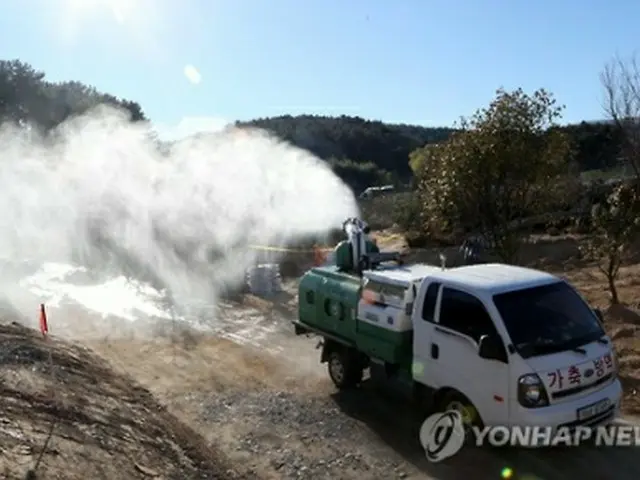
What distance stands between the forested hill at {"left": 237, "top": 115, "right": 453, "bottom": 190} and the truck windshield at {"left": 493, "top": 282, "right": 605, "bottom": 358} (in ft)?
163

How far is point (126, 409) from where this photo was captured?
8.74 m

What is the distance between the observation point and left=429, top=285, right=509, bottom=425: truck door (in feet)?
22.9

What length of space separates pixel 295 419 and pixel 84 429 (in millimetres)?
2885

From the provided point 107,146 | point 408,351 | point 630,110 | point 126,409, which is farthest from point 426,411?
point 107,146

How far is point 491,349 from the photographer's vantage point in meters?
6.94

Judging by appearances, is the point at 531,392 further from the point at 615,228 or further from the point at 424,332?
the point at 615,228

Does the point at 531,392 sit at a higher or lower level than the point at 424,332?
lower

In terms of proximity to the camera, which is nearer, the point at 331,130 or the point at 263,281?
the point at 263,281

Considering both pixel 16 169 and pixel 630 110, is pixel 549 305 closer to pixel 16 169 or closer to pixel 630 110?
pixel 630 110

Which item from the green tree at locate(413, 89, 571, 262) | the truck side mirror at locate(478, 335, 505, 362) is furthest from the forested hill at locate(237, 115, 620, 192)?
the truck side mirror at locate(478, 335, 505, 362)

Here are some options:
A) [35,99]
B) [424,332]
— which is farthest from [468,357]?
[35,99]

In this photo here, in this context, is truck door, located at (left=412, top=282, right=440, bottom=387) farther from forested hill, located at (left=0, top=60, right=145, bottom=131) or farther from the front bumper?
forested hill, located at (left=0, top=60, right=145, bottom=131)

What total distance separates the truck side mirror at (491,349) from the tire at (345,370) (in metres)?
3.11

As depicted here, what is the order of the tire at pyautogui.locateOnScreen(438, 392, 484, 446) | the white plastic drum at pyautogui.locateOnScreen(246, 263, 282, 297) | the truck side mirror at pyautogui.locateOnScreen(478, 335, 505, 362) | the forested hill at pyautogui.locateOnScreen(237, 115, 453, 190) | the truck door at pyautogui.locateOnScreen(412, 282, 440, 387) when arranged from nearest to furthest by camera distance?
the truck side mirror at pyautogui.locateOnScreen(478, 335, 505, 362) < the tire at pyautogui.locateOnScreen(438, 392, 484, 446) < the truck door at pyautogui.locateOnScreen(412, 282, 440, 387) < the white plastic drum at pyautogui.locateOnScreen(246, 263, 282, 297) < the forested hill at pyautogui.locateOnScreen(237, 115, 453, 190)
